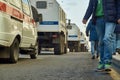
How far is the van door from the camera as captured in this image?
545 inches

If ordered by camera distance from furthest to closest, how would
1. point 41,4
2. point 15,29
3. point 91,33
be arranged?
point 41,4 < point 91,33 < point 15,29

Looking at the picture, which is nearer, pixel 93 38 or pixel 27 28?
pixel 27 28

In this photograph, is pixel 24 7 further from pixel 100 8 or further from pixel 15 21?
pixel 100 8

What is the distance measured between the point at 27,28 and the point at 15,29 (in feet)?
6.67

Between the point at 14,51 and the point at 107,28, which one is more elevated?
the point at 107,28

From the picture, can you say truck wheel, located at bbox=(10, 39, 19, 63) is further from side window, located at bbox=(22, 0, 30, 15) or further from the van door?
side window, located at bbox=(22, 0, 30, 15)

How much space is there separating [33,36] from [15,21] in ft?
11.0

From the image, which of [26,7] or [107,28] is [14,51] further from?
[107,28]

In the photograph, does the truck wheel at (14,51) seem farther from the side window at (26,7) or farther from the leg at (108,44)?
the leg at (108,44)

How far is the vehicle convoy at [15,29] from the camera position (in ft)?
36.7

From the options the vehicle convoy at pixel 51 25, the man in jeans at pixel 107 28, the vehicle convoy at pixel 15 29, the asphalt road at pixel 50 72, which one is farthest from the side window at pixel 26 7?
the vehicle convoy at pixel 51 25

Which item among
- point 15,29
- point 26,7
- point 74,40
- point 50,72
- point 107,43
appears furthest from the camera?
point 74,40

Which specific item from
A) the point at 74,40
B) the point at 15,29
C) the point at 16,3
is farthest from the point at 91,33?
the point at 74,40

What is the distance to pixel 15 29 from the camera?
1216cm
